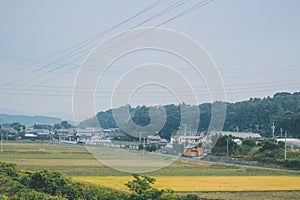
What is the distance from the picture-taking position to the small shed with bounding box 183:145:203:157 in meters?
39.3

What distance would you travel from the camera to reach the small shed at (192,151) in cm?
3931

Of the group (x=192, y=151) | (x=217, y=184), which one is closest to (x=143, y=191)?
(x=217, y=184)

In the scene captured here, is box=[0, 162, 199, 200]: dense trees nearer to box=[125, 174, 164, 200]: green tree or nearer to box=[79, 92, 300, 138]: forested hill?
box=[125, 174, 164, 200]: green tree

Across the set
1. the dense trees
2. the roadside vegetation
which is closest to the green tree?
the dense trees

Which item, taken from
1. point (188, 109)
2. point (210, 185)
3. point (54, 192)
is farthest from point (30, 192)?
point (188, 109)

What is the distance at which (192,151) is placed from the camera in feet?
133

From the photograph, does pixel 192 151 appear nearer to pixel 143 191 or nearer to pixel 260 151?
pixel 260 151

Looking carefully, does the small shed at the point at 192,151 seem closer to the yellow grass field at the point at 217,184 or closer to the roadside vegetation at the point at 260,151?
the roadside vegetation at the point at 260,151

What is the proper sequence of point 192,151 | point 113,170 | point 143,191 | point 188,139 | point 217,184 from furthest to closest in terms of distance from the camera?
point 192,151 < point 188,139 < point 113,170 < point 217,184 < point 143,191

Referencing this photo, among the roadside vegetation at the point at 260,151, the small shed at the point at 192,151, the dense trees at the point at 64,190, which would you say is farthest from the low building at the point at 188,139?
the dense trees at the point at 64,190

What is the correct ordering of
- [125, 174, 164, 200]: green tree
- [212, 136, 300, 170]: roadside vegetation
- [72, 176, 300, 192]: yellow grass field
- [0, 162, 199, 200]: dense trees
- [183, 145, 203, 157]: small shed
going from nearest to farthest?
[125, 174, 164, 200]: green tree → [0, 162, 199, 200]: dense trees → [72, 176, 300, 192]: yellow grass field → [212, 136, 300, 170]: roadside vegetation → [183, 145, 203, 157]: small shed

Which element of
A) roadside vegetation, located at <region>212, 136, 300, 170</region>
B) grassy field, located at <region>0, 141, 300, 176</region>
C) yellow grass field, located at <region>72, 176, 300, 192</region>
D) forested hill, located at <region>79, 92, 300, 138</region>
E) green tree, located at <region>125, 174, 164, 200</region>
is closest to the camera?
green tree, located at <region>125, 174, 164, 200</region>

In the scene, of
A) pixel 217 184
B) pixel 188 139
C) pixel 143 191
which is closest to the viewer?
pixel 143 191

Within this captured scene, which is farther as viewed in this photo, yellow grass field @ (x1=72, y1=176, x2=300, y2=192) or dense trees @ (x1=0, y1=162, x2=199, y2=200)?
yellow grass field @ (x1=72, y1=176, x2=300, y2=192)
